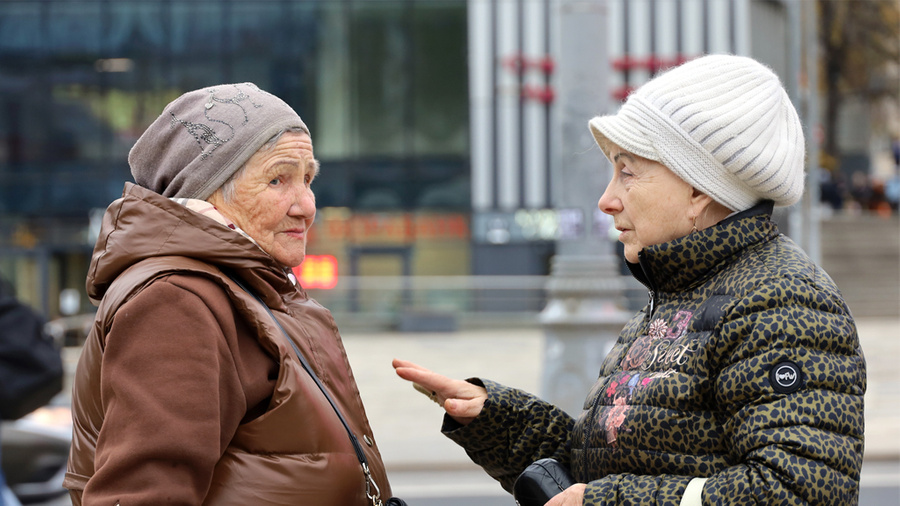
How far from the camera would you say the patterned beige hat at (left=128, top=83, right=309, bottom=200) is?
7.08ft

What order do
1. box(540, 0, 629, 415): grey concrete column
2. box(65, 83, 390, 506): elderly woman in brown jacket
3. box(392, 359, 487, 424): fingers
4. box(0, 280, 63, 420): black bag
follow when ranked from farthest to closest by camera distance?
box(540, 0, 629, 415): grey concrete column < box(0, 280, 63, 420): black bag < box(392, 359, 487, 424): fingers < box(65, 83, 390, 506): elderly woman in brown jacket

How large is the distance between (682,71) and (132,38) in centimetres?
2600

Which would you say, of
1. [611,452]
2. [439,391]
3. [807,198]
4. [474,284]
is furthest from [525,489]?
[474,284]

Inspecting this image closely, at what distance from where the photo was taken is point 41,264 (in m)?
25.8

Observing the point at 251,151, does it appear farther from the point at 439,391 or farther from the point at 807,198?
the point at 807,198

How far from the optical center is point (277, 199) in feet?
7.52

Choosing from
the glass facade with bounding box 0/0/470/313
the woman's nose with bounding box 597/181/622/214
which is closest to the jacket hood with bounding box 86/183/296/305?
the woman's nose with bounding box 597/181/622/214

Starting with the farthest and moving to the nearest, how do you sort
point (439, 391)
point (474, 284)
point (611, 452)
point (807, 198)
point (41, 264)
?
point (41, 264)
point (474, 284)
point (807, 198)
point (439, 391)
point (611, 452)

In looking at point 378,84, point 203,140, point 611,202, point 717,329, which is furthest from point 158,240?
point 378,84

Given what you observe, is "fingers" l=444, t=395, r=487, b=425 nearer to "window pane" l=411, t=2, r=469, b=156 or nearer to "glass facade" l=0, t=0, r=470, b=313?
"glass facade" l=0, t=0, r=470, b=313

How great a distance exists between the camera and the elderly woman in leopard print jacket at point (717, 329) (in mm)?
1795

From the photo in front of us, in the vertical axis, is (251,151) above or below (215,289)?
above

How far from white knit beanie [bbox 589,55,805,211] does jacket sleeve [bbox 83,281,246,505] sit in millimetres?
987

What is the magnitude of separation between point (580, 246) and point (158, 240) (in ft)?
20.2
